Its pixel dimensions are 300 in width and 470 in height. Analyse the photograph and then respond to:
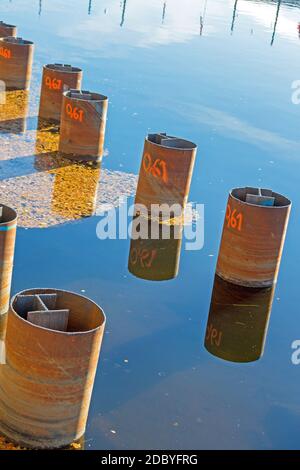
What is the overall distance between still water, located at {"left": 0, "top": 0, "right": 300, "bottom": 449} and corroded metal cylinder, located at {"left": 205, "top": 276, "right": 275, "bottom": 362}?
0.04m

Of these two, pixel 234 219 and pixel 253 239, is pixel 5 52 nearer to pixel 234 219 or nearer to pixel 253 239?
pixel 234 219

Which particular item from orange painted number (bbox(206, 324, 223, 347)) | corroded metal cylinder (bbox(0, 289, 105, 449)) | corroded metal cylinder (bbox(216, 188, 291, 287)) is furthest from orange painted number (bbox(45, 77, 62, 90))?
corroded metal cylinder (bbox(0, 289, 105, 449))

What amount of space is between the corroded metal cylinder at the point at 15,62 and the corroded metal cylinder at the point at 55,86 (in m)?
2.00

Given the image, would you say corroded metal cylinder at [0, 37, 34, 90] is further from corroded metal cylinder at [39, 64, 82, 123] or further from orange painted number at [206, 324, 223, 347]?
orange painted number at [206, 324, 223, 347]

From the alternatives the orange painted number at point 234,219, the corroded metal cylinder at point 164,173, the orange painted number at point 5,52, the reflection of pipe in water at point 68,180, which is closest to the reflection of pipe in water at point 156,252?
the corroded metal cylinder at point 164,173

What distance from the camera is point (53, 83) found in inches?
762

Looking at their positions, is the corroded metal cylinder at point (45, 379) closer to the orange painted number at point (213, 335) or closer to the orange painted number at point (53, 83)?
the orange painted number at point (213, 335)

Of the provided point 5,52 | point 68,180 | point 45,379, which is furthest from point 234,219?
point 5,52

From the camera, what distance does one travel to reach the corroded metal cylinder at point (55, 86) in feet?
63.0

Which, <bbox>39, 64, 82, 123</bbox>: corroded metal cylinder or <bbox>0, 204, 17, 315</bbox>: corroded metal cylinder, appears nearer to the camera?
<bbox>0, 204, 17, 315</bbox>: corroded metal cylinder

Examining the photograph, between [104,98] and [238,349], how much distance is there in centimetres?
804

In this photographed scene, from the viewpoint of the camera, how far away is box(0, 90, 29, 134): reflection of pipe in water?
62.0ft

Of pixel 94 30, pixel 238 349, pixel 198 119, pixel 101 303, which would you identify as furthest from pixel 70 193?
pixel 94 30
